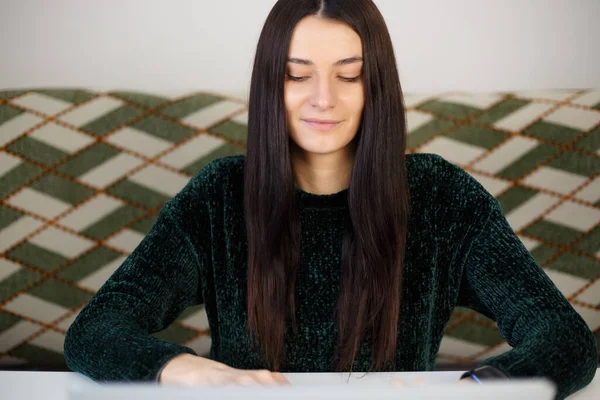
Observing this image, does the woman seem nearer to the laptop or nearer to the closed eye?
the closed eye

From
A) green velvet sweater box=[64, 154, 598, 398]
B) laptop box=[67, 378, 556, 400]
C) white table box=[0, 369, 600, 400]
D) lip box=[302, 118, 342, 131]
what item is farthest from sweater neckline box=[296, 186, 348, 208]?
laptop box=[67, 378, 556, 400]

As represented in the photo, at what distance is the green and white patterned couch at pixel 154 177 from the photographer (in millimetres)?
1421

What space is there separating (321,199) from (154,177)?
542 mm

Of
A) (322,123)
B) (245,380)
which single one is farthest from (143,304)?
(322,123)

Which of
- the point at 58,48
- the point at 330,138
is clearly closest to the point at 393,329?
the point at 330,138

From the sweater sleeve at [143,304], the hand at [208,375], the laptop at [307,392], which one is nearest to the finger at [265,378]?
the hand at [208,375]

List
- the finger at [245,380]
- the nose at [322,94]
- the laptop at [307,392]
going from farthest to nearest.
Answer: the nose at [322,94], the finger at [245,380], the laptop at [307,392]

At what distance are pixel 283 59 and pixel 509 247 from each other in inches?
18.5

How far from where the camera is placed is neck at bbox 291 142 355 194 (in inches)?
41.8

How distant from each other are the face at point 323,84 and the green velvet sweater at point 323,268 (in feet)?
0.43

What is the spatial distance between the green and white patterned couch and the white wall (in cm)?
15

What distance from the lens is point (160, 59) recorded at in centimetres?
157

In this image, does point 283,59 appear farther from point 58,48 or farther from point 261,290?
point 58,48

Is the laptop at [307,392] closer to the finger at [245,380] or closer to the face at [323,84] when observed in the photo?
the finger at [245,380]
